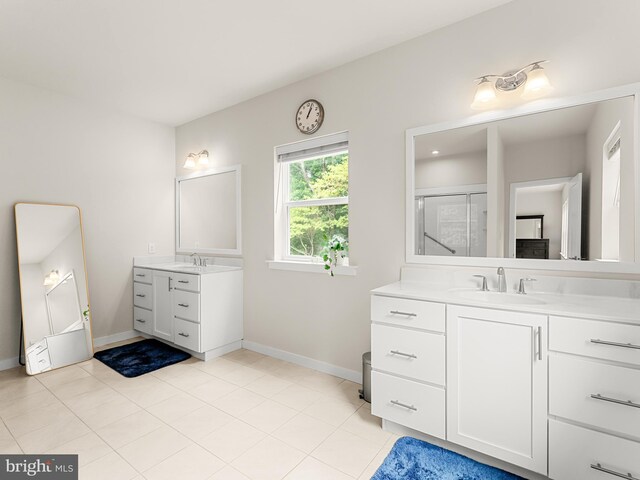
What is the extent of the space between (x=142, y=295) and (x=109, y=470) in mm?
2379

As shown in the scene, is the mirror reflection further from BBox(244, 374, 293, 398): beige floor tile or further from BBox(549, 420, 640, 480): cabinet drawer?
BBox(244, 374, 293, 398): beige floor tile

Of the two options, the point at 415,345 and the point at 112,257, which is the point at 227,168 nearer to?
the point at 112,257

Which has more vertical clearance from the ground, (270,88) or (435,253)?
(270,88)

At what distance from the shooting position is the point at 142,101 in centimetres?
351

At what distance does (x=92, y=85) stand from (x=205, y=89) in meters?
1.05

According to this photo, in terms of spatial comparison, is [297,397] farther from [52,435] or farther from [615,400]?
[615,400]

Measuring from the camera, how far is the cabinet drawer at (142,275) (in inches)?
146

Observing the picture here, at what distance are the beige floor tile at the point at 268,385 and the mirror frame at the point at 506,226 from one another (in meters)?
1.41

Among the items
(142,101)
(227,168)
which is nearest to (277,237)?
(227,168)

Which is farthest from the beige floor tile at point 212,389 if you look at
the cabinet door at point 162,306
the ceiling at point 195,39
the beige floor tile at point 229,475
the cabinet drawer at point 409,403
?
the ceiling at point 195,39

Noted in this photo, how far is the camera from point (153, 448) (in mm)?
1905

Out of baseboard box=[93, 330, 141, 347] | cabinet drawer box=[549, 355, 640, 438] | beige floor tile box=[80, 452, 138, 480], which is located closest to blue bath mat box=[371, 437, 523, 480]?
cabinet drawer box=[549, 355, 640, 438]

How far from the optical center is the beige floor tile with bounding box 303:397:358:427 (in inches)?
86.6

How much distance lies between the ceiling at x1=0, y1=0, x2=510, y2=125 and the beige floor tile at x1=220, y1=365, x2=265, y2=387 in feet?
8.60
